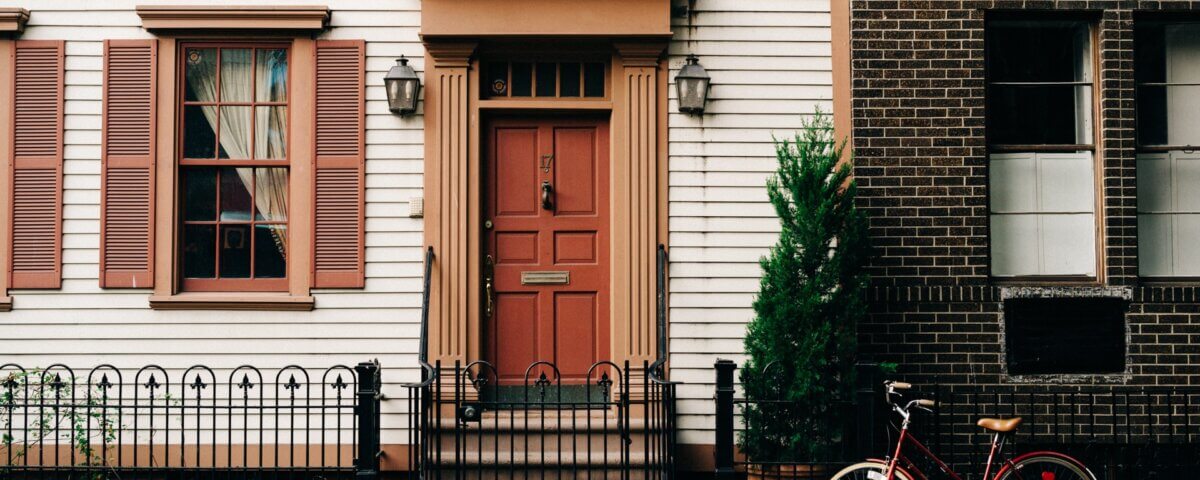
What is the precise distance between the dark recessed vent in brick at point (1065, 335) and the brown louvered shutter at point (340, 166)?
4.78 meters

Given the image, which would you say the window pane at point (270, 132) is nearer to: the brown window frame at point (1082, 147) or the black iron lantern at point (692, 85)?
the black iron lantern at point (692, 85)

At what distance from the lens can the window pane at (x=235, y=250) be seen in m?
7.40

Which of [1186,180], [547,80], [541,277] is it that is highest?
[547,80]

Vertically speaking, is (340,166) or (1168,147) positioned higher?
(1168,147)

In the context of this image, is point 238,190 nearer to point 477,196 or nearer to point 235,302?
point 235,302

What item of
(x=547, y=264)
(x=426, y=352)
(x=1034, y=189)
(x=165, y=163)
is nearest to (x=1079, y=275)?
(x=1034, y=189)

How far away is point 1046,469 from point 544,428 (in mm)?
3332

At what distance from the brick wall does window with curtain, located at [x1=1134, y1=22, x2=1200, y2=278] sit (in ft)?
0.79

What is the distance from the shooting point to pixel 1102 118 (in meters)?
7.27

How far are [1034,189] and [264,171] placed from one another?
5749 millimetres

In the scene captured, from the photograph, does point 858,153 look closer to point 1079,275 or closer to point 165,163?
point 1079,275

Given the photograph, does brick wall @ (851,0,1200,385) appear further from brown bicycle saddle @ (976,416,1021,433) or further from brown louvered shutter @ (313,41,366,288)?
brown louvered shutter @ (313,41,366,288)

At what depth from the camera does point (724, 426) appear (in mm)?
6516

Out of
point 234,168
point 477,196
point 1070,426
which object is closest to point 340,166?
point 234,168
